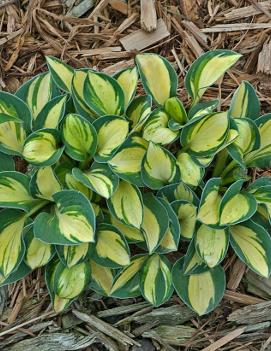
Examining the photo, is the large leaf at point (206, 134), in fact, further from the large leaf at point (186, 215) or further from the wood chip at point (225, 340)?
the wood chip at point (225, 340)

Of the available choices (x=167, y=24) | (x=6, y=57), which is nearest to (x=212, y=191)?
(x=167, y=24)

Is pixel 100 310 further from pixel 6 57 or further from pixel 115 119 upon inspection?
pixel 6 57

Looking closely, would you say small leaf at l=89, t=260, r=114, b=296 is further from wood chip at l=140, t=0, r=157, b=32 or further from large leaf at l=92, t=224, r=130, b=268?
wood chip at l=140, t=0, r=157, b=32

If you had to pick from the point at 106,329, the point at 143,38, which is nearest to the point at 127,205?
the point at 106,329

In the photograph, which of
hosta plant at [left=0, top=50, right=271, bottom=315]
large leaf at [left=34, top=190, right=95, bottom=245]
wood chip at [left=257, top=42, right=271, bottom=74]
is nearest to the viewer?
large leaf at [left=34, top=190, right=95, bottom=245]

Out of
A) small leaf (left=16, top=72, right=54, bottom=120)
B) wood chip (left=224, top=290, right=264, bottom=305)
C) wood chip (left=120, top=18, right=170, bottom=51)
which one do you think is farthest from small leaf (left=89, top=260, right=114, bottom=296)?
wood chip (left=120, top=18, right=170, bottom=51)

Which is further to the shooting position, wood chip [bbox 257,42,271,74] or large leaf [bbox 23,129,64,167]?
wood chip [bbox 257,42,271,74]

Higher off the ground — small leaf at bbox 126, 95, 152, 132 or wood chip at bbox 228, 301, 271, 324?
small leaf at bbox 126, 95, 152, 132
